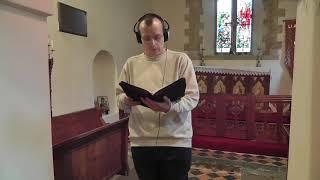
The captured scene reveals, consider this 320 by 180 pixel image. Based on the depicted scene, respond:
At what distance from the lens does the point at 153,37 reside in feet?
4.42

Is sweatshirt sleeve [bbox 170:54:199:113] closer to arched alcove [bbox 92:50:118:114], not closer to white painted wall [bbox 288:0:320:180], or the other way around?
white painted wall [bbox 288:0:320:180]

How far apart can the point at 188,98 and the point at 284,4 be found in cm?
610

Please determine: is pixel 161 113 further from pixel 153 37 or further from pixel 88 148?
pixel 88 148

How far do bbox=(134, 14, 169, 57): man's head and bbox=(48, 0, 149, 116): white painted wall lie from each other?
3.01 metres

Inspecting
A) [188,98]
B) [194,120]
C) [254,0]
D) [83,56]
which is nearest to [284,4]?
[254,0]

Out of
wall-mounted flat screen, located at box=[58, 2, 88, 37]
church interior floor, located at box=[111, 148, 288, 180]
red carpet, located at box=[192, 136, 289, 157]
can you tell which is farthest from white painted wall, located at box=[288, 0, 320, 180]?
wall-mounted flat screen, located at box=[58, 2, 88, 37]

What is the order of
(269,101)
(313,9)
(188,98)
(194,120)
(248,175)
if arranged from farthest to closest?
(194,120) < (269,101) < (248,175) < (188,98) < (313,9)

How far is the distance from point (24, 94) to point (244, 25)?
261 inches

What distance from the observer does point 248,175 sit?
3.21 m

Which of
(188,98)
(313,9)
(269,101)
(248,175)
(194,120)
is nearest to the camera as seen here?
(313,9)

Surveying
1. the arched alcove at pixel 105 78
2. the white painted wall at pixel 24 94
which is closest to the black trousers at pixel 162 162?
the white painted wall at pixel 24 94

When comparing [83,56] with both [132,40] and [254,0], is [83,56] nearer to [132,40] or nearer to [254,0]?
[132,40]

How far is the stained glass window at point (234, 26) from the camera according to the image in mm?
6906

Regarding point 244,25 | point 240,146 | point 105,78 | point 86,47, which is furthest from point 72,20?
point 244,25
